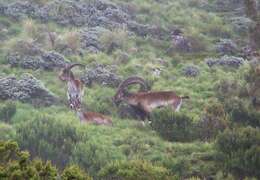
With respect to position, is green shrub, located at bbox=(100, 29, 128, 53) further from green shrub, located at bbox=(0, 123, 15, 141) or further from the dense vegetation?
green shrub, located at bbox=(0, 123, 15, 141)

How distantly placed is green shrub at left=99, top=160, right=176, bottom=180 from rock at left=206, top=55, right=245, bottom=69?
34.3 ft

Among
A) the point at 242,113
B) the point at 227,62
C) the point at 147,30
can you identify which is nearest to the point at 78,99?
the point at 242,113

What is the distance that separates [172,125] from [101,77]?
173 inches

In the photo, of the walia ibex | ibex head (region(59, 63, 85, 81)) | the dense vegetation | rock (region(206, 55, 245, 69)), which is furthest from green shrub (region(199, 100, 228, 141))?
rock (region(206, 55, 245, 69))

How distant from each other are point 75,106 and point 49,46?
5.35 m

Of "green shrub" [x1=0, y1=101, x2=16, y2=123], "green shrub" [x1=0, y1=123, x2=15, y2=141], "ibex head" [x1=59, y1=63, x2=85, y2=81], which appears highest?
"ibex head" [x1=59, y1=63, x2=85, y2=81]

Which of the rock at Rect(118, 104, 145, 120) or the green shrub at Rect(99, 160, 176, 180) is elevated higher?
the green shrub at Rect(99, 160, 176, 180)

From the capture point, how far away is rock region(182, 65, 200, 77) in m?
17.7

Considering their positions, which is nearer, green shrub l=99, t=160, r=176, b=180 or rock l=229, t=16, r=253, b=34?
green shrub l=99, t=160, r=176, b=180

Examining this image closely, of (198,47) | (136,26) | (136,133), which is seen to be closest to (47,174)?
(136,133)

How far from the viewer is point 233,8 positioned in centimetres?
2739

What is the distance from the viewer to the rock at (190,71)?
17.7 m

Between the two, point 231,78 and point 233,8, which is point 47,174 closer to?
point 231,78

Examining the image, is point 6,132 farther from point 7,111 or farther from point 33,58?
point 33,58
